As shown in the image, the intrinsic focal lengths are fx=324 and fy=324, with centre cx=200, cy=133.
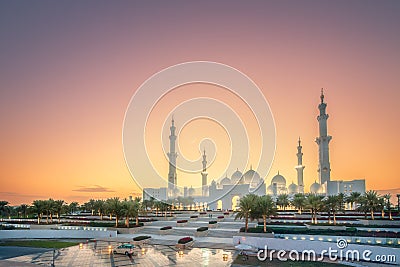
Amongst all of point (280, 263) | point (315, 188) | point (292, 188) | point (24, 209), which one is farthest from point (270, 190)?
point (280, 263)

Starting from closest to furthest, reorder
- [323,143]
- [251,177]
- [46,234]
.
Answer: [46,234], [323,143], [251,177]

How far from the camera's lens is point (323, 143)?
69.8 metres

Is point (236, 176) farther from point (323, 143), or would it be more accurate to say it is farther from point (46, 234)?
point (46, 234)

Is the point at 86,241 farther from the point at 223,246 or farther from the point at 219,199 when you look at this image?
the point at 219,199

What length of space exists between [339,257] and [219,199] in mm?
58482

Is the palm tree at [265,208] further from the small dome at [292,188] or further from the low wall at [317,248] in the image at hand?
the small dome at [292,188]

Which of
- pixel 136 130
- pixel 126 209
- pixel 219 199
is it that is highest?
pixel 136 130

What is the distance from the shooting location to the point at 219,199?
3159 inches

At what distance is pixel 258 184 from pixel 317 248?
57382mm

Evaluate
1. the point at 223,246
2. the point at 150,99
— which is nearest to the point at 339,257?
the point at 223,246

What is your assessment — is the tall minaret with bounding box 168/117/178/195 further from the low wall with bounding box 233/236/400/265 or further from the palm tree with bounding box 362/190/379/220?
the low wall with bounding box 233/236/400/265

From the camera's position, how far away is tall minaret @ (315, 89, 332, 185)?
6956 centimetres

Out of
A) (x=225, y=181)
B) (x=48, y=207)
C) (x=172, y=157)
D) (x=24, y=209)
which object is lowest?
(x=24, y=209)

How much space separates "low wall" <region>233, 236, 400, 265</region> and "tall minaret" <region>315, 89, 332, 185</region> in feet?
160
